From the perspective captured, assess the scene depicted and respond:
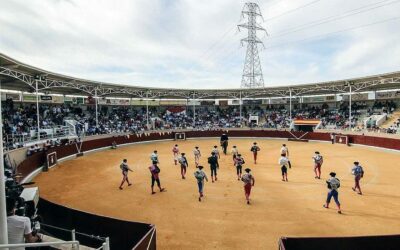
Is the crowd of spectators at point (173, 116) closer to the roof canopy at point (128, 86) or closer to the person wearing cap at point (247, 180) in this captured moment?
the roof canopy at point (128, 86)

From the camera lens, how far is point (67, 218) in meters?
7.68

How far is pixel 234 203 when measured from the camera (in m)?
11.4

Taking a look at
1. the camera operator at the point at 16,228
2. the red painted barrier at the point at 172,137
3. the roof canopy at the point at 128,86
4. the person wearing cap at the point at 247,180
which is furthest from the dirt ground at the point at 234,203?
→ the roof canopy at the point at 128,86

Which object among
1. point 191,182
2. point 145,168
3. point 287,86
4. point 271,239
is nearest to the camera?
point 271,239

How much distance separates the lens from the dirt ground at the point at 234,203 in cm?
861

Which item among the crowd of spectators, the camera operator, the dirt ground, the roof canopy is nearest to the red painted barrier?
the dirt ground

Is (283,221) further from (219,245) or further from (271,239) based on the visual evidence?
(219,245)

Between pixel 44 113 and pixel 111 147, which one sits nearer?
pixel 111 147

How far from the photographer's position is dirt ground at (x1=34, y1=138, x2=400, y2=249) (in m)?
8.61

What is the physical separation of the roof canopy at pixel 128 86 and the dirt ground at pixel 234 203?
10.1 m

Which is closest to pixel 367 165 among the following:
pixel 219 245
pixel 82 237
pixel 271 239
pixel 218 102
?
pixel 271 239

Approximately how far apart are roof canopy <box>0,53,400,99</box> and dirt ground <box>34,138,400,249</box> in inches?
397

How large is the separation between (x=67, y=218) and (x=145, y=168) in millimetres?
11520

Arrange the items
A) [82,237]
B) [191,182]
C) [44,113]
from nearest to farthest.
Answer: [82,237]
[191,182]
[44,113]
